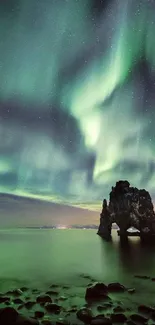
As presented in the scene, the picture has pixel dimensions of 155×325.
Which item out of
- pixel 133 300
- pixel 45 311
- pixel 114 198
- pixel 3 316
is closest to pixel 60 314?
pixel 45 311

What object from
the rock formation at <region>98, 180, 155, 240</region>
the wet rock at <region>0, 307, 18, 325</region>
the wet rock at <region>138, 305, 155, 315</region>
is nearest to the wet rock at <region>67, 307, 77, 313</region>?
the wet rock at <region>0, 307, 18, 325</region>

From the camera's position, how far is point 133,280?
1314 inches

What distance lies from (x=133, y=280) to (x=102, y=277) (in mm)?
5809

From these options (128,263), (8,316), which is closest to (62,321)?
(8,316)

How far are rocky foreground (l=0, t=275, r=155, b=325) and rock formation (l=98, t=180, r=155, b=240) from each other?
373ft

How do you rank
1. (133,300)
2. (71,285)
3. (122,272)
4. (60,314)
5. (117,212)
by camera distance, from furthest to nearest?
(117,212) → (122,272) → (71,285) → (133,300) → (60,314)

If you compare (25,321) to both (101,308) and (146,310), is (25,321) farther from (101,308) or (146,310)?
(146,310)

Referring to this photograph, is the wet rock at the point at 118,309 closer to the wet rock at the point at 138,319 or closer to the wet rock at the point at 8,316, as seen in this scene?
the wet rock at the point at 138,319

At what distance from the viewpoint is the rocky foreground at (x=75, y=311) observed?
15586mm

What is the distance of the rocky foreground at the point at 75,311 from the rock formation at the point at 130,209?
113768mm

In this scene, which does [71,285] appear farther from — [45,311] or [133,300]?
[45,311]

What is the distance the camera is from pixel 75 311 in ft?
60.2

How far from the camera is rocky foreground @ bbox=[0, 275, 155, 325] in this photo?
15586 mm

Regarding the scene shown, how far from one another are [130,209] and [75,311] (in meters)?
124
